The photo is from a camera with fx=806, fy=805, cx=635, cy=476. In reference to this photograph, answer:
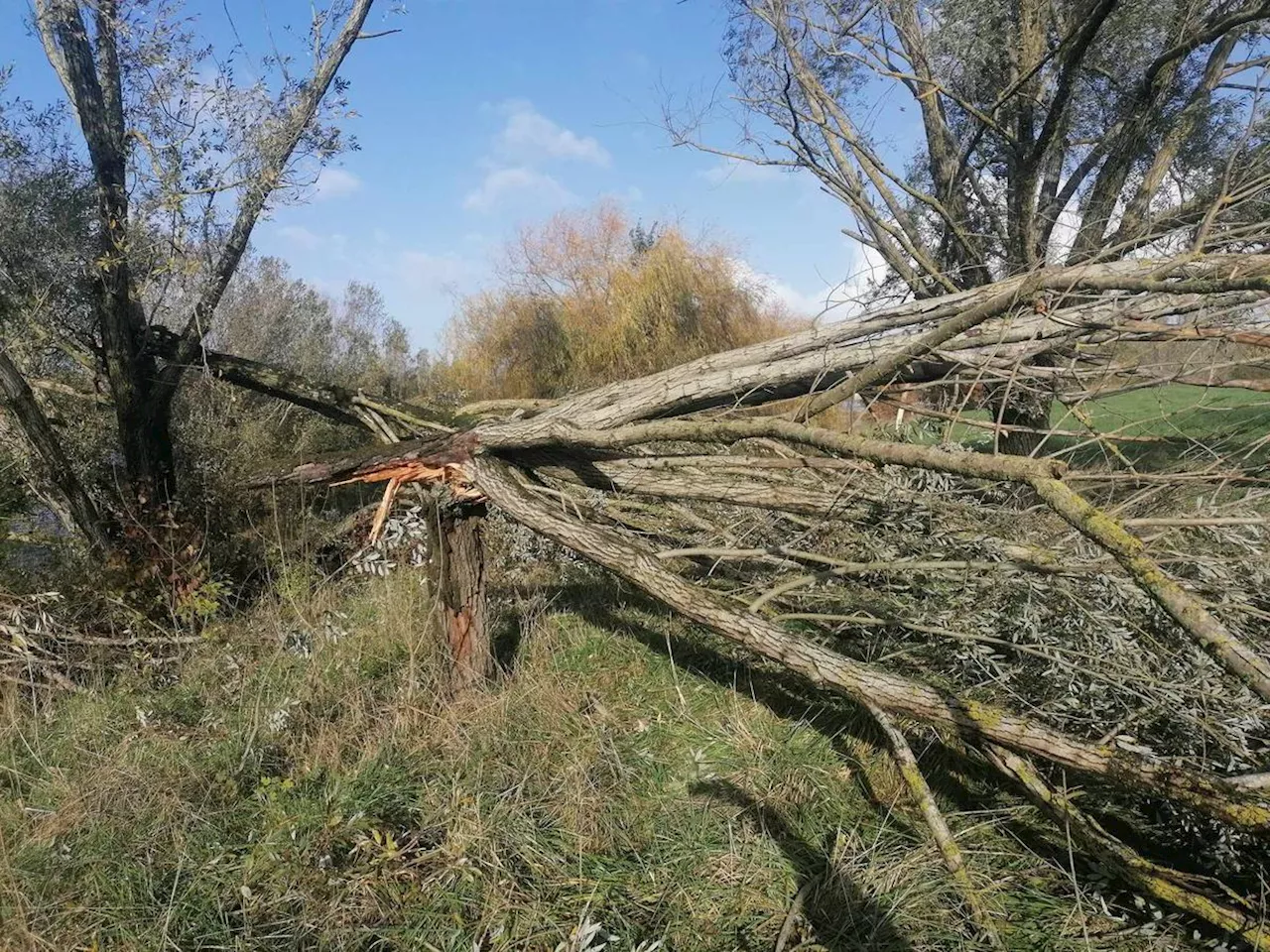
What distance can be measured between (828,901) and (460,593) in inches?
93.1

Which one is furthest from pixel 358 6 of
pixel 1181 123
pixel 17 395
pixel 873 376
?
pixel 1181 123

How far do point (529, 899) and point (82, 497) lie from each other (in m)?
4.73

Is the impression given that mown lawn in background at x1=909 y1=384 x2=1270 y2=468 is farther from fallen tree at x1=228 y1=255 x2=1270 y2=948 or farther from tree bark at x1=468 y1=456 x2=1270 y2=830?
tree bark at x1=468 y1=456 x2=1270 y2=830

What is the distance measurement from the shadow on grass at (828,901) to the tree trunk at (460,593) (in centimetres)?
174

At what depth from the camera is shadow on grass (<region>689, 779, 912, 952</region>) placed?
2695mm

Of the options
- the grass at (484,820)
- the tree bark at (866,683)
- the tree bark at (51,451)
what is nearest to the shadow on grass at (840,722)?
the grass at (484,820)

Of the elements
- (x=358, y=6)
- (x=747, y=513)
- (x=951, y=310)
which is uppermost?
(x=358, y=6)

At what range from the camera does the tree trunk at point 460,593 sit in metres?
4.31

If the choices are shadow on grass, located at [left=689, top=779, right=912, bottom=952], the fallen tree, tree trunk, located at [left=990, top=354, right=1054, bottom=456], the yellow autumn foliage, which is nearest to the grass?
shadow on grass, located at [left=689, top=779, right=912, bottom=952]

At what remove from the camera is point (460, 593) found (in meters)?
4.33

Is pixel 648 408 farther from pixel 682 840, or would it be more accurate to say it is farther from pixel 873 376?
pixel 682 840

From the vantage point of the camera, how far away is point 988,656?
357 centimetres

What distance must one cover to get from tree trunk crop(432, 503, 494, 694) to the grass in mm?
146

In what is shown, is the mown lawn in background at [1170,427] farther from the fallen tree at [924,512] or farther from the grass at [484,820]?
the grass at [484,820]
